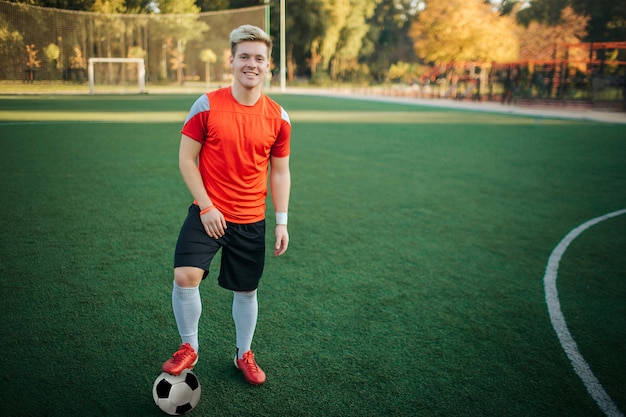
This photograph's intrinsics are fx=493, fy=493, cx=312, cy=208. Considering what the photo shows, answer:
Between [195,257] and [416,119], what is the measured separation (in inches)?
767

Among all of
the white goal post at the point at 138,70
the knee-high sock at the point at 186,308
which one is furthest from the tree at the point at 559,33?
the knee-high sock at the point at 186,308

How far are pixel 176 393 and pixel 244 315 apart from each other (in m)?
0.59

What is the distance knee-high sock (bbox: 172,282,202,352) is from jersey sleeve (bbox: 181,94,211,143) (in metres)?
0.87

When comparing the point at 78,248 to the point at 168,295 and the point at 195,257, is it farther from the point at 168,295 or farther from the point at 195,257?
the point at 195,257

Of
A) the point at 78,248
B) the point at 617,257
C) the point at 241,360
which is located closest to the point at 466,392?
the point at 241,360

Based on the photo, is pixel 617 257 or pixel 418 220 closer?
pixel 617 257

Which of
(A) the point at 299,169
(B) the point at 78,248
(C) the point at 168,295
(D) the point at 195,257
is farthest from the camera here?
(A) the point at 299,169

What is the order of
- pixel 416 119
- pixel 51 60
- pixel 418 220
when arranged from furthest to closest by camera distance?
pixel 51 60, pixel 416 119, pixel 418 220

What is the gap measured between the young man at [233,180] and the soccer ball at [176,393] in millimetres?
57

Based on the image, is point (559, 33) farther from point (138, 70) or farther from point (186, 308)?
point (186, 308)

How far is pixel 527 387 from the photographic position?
3.15 m

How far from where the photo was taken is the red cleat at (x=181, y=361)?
2.83 meters

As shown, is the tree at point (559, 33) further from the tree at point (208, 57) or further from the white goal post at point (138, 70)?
the white goal post at point (138, 70)

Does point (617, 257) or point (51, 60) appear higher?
point (51, 60)
